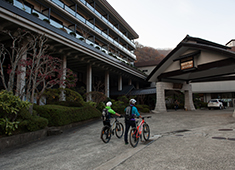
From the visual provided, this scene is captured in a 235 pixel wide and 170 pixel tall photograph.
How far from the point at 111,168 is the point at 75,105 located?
9.36m

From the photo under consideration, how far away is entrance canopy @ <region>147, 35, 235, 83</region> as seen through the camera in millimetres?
13944

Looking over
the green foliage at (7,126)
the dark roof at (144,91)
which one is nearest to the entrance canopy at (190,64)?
the dark roof at (144,91)

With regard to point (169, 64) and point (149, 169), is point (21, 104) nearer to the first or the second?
point (149, 169)

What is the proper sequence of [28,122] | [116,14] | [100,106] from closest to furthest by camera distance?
1. [28,122]
2. [100,106]
3. [116,14]

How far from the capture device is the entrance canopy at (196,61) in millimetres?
13944

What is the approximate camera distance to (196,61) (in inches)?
643

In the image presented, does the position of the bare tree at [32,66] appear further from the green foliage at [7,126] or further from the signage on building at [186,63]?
the signage on building at [186,63]

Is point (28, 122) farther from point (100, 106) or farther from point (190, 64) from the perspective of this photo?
point (190, 64)

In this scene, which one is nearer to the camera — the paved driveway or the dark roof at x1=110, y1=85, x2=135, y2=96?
the paved driveway

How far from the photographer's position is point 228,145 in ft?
17.7

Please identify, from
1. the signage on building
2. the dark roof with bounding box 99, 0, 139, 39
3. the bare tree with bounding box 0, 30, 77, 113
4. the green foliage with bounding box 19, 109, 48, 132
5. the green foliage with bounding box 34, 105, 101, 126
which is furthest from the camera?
the dark roof with bounding box 99, 0, 139, 39

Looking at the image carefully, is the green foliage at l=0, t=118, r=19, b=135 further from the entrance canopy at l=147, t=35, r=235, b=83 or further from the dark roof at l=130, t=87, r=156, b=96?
A: the dark roof at l=130, t=87, r=156, b=96

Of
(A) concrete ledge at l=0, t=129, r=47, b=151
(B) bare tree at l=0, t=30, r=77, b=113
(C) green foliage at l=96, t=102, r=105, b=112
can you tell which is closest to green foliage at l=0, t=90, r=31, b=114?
(A) concrete ledge at l=0, t=129, r=47, b=151

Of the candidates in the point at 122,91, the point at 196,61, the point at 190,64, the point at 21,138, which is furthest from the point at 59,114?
the point at 122,91
